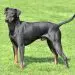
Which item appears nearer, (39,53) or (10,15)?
(10,15)

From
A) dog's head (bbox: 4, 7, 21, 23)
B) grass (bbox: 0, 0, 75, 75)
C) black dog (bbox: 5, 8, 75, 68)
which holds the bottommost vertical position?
grass (bbox: 0, 0, 75, 75)

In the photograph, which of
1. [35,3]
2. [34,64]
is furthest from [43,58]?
[35,3]

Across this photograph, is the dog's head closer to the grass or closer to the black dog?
the black dog

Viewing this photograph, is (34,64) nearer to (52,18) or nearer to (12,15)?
(12,15)

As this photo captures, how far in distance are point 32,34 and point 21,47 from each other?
57 cm

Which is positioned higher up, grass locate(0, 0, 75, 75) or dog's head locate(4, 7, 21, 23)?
dog's head locate(4, 7, 21, 23)

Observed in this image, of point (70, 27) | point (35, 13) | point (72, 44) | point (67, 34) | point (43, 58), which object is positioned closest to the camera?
point (43, 58)

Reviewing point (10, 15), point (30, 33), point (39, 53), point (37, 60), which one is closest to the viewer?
point (10, 15)

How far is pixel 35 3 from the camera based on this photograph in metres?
32.3

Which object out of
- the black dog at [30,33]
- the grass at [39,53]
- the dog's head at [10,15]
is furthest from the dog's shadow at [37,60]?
the dog's head at [10,15]

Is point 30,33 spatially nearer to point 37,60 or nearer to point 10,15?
point 10,15

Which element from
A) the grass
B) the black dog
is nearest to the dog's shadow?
the grass

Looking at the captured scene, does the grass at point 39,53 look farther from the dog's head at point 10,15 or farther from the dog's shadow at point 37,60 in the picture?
the dog's head at point 10,15

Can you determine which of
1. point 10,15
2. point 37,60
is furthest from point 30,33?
point 37,60
